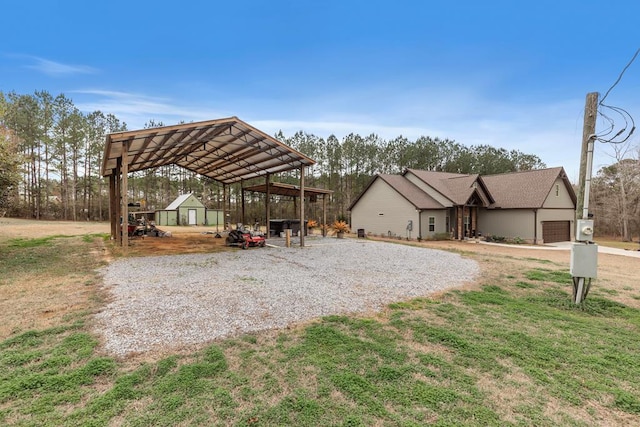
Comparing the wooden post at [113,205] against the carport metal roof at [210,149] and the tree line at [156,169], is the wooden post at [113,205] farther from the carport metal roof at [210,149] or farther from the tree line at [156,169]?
the tree line at [156,169]

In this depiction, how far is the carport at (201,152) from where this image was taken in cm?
940

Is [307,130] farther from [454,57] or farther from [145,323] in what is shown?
[145,323]

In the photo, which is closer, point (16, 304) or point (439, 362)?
point (439, 362)

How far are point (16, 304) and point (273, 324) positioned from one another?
4.36 metres

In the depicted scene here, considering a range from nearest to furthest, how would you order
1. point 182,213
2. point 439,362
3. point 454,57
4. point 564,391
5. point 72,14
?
1. point 564,391
2. point 439,362
3. point 72,14
4. point 454,57
5. point 182,213

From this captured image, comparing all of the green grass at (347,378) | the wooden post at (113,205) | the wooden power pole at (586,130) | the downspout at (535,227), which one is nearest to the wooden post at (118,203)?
the wooden post at (113,205)

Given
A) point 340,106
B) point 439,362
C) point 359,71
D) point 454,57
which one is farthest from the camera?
point 340,106

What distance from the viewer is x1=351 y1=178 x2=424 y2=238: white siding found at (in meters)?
19.0

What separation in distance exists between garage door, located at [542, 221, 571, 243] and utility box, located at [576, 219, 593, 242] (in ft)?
55.3

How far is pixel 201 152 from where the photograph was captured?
1372 cm

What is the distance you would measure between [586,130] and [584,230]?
183 cm

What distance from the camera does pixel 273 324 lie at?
3.97m

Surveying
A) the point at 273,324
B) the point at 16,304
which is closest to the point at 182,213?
the point at 16,304

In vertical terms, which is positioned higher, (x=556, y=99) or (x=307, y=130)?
(x=307, y=130)
